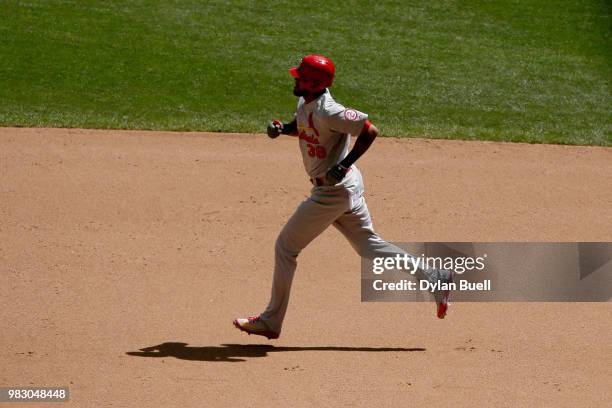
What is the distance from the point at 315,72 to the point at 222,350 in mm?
1886

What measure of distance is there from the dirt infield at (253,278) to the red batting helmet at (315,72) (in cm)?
170

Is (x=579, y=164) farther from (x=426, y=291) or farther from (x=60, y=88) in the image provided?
(x=60, y=88)

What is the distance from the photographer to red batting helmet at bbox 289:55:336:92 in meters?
6.26

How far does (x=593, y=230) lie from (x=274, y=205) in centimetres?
290

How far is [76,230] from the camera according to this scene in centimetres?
862

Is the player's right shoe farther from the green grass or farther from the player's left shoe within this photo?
the green grass

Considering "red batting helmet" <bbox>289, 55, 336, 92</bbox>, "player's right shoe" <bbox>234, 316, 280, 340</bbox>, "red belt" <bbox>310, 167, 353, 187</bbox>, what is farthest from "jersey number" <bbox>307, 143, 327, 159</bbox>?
"player's right shoe" <bbox>234, 316, 280, 340</bbox>

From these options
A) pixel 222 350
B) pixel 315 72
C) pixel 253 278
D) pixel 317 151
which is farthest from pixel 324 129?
pixel 253 278

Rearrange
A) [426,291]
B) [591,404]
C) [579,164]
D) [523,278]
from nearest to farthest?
1. [591,404]
2. [426,291]
3. [523,278]
4. [579,164]

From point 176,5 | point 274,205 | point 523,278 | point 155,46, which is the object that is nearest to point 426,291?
point 523,278

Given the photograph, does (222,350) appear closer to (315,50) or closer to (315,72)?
(315,72)

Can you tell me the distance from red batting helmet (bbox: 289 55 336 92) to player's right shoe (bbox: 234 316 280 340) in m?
1.55

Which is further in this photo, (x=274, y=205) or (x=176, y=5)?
(x=176, y=5)

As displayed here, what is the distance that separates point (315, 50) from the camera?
1457 centimetres
